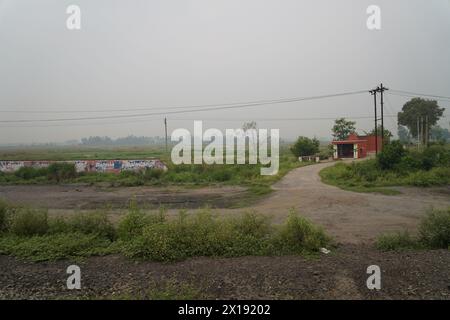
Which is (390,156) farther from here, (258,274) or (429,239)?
(258,274)

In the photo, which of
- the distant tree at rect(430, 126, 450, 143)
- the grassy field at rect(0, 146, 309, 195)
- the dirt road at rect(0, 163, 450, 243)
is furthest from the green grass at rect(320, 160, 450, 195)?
the distant tree at rect(430, 126, 450, 143)

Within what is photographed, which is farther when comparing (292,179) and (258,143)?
(258,143)

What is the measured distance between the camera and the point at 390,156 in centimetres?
1744

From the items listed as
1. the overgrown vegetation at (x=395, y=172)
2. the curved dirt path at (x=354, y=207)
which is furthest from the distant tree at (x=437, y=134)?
the curved dirt path at (x=354, y=207)

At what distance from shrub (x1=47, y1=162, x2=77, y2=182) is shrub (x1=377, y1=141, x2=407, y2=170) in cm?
2360

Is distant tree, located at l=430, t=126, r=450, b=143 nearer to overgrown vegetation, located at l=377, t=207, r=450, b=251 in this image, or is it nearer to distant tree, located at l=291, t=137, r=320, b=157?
distant tree, located at l=291, t=137, r=320, b=157

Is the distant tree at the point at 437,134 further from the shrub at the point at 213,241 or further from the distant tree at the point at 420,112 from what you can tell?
the shrub at the point at 213,241

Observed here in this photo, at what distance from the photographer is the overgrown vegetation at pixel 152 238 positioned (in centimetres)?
537

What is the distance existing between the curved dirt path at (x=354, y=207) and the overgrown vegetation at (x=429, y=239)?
803 millimetres

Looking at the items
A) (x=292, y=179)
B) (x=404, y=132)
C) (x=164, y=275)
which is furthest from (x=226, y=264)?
(x=404, y=132)

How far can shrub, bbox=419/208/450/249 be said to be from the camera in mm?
5676

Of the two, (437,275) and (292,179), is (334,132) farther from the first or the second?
(437,275)

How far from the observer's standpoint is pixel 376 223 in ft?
26.6
